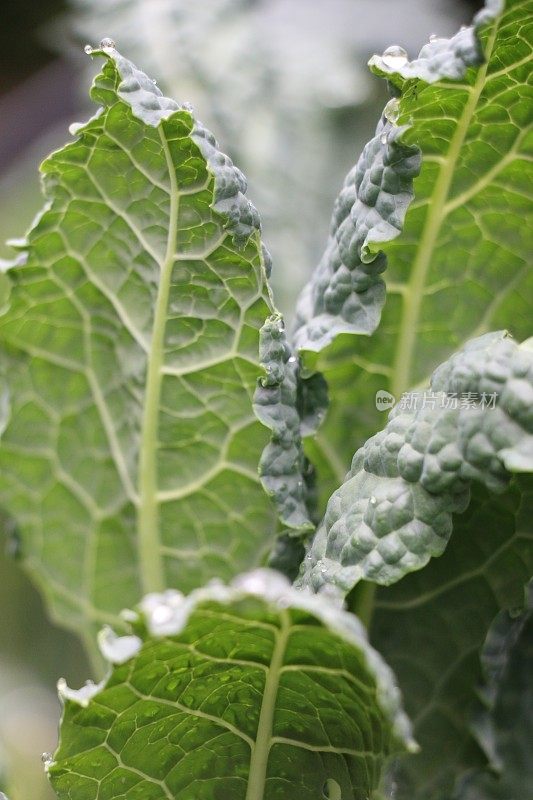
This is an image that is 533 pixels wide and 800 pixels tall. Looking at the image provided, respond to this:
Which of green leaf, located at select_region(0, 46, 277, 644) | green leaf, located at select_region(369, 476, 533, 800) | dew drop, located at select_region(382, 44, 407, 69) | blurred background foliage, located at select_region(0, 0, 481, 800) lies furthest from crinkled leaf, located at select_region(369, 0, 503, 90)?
blurred background foliage, located at select_region(0, 0, 481, 800)

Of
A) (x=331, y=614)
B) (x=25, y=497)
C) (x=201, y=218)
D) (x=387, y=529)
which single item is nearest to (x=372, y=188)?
(x=201, y=218)

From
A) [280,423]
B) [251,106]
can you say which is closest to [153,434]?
[280,423]

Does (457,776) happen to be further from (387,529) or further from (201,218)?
(201,218)

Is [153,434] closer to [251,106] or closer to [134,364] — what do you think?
[134,364]

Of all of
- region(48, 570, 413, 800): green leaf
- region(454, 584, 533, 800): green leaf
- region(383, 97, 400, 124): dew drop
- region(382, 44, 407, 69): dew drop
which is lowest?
region(48, 570, 413, 800): green leaf

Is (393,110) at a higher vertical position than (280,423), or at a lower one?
higher

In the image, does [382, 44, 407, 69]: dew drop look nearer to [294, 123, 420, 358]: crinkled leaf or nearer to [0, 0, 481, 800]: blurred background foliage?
[294, 123, 420, 358]: crinkled leaf

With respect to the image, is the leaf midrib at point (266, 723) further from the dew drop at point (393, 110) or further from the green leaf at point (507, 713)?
the dew drop at point (393, 110)
